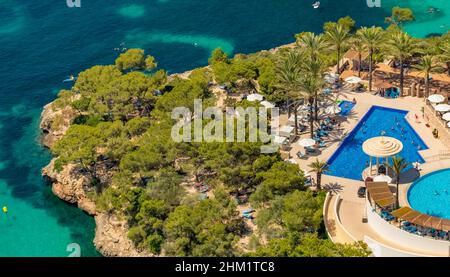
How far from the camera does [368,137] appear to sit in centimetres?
6794

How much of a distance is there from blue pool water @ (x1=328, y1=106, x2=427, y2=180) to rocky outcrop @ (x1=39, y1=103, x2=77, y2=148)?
33813mm

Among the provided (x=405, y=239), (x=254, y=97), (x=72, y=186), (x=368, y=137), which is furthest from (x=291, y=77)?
(x=72, y=186)

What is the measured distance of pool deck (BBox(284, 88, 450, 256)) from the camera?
54438 millimetres

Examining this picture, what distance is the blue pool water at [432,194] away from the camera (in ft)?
180

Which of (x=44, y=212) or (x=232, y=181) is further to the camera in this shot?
(x=44, y=212)

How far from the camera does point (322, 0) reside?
107688mm

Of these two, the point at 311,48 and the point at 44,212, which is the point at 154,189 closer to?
the point at 44,212

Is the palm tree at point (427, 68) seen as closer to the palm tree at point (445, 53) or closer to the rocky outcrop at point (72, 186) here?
the palm tree at point (445, 53)

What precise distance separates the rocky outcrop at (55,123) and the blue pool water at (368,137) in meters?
33.8

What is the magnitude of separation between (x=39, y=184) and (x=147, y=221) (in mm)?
18665

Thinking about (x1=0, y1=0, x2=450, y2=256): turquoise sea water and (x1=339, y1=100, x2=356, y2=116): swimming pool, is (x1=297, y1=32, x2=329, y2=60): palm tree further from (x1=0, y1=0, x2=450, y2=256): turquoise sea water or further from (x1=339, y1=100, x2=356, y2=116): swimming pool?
(x1=0, y1=0, x2=450, y2=256): turquoise sea water

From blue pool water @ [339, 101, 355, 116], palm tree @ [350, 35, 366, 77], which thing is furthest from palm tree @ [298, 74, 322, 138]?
palm tree @ [350, 35, 366, 77]
